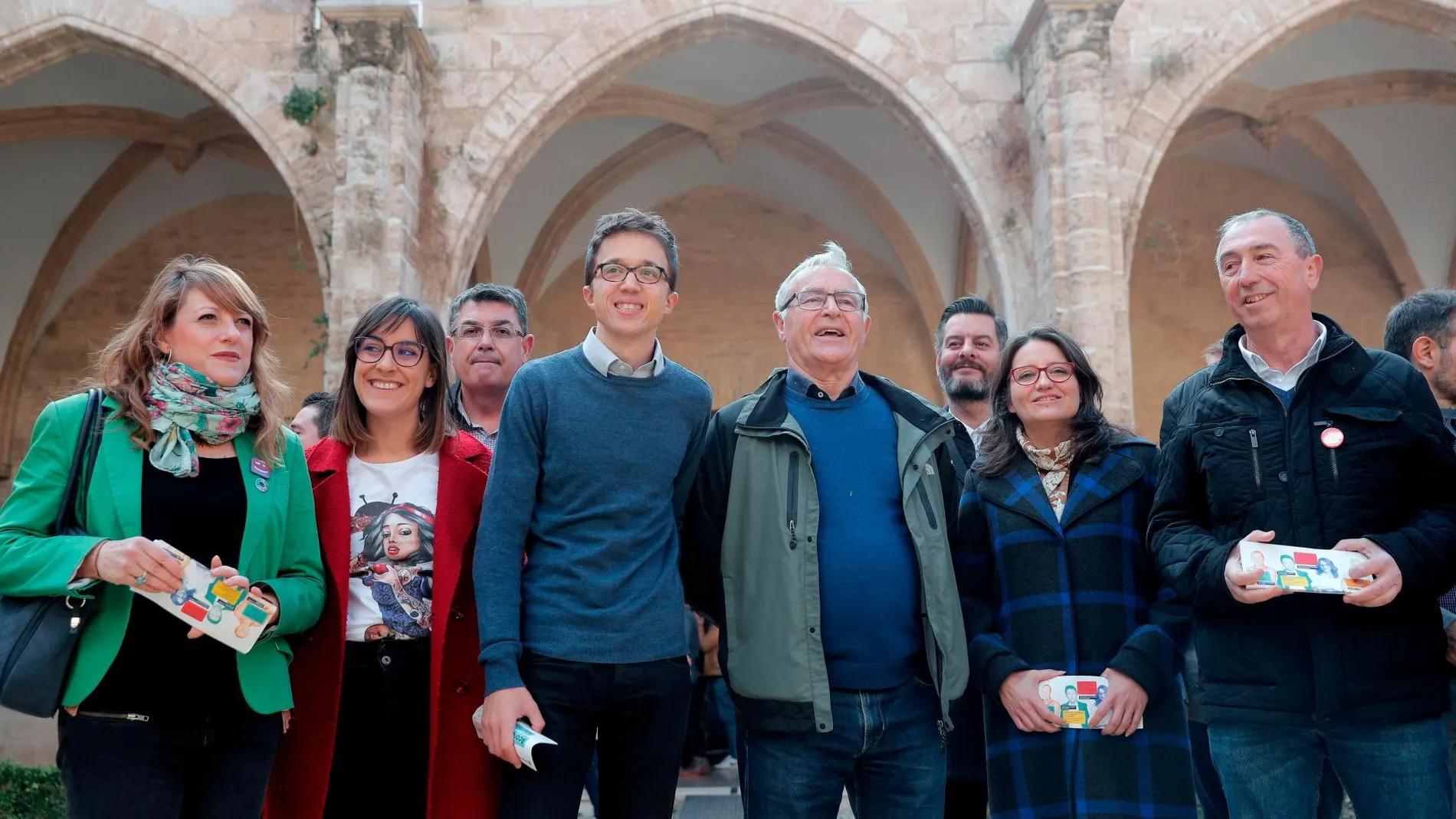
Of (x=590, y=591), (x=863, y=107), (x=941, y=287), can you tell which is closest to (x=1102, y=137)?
(x=863, y=107)

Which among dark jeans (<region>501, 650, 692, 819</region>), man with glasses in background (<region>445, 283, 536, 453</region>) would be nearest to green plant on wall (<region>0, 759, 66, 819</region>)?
man with glasses in background (<region>445, 283, 536, 453</region>)

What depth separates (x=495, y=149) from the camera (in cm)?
788

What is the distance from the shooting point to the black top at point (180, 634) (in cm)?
220

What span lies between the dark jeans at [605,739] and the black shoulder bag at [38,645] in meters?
0.88

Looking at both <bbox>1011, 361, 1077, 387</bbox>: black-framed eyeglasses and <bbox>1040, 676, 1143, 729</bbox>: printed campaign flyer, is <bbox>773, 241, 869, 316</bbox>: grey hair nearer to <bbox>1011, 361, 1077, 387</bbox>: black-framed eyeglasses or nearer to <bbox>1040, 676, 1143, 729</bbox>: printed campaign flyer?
<bbox>1011, 361, 1077, 387</bbox>: black-framed eyeglasses

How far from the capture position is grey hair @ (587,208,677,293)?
2.52 metres

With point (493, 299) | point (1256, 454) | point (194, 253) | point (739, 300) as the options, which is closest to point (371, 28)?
point (493, 299)

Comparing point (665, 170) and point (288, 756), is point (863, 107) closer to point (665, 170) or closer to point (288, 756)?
point (665, 170)

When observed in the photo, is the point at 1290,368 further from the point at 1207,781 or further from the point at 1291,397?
the point at 1207,781

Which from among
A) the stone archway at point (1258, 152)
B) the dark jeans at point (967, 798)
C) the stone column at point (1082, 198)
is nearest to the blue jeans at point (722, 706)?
the stone column at point (1082, 198)

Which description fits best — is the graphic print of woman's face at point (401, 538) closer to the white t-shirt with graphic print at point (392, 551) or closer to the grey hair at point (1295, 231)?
the white t-shirt with graphic print at point (392, 551)

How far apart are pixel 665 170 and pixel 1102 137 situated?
258 inches

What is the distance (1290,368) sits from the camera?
8.87 feet

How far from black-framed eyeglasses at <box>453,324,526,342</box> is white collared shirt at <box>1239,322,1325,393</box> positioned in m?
2.25
